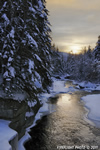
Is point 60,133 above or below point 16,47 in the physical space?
below

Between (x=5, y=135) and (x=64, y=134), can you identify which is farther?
(x=64, y=134)

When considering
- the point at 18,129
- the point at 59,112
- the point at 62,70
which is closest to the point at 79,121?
the point at 59,112

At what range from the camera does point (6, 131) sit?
6699mm

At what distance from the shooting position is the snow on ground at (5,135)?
5448mm

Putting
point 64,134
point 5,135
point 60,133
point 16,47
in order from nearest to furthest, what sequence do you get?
point 5,135, point 16,47, point 64,134, point 60,133

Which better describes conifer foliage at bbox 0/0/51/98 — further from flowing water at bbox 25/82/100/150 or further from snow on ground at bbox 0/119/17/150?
flowing water at bbox 25/82/100/150

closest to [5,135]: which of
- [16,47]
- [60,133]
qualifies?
[60,133]

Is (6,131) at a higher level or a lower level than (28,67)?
lower

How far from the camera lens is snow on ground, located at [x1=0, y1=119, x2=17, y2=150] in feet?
17.9

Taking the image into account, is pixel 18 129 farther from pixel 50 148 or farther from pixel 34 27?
pixel 34 27

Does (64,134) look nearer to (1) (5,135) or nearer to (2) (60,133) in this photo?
(2) (60,133)

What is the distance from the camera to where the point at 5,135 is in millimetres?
6301

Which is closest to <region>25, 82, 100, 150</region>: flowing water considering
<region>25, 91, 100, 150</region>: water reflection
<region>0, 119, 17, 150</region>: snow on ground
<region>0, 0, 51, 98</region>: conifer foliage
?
<region>25, 91, 100, 150</region>: water reflection

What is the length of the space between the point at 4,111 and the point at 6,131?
5.45 ft
